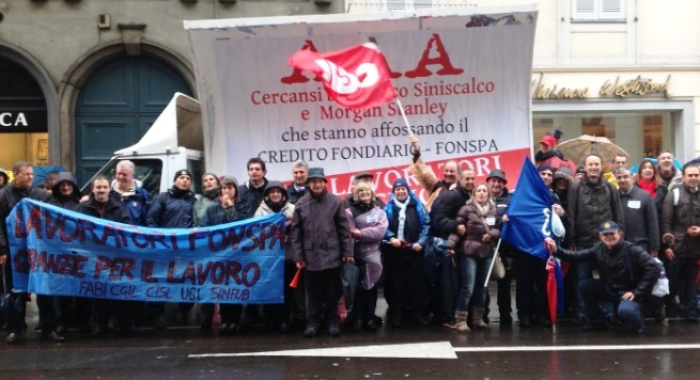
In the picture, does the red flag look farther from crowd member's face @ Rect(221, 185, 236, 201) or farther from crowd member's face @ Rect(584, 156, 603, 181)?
crowd member's face @ Rect(584, 156, 603, 181)

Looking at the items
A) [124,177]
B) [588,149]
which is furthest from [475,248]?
[588,149]

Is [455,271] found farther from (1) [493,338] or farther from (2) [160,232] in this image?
(2) [160,232]

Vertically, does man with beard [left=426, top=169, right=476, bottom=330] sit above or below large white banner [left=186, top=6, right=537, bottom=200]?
below

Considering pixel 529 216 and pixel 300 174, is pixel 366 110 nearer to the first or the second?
pixel 300 174

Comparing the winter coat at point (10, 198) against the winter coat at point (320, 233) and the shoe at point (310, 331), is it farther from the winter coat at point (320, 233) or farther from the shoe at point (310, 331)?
the shoe at point (310, 331)

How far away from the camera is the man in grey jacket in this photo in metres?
9.93

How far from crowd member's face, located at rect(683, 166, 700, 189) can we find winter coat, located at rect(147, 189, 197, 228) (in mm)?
5514

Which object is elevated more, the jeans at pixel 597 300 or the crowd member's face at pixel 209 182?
the crowd member's face at pixel 209 182

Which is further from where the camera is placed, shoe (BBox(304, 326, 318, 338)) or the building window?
the building window

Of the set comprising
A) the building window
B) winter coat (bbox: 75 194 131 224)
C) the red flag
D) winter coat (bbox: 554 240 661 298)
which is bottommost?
winter coat (bbox: 554 240 661 298)

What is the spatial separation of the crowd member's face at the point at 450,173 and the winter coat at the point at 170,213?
114 inches

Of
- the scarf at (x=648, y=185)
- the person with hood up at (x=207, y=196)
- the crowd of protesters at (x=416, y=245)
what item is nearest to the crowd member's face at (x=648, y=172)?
the scarf at (x=648, y=185)

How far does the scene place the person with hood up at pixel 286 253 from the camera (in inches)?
405

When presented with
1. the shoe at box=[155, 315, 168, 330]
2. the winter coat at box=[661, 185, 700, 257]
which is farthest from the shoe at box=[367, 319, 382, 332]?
the winter coat at box=[661, 185, 700, 257]
